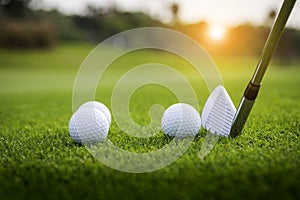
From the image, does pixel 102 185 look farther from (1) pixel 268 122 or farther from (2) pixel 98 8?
(2) pixel 98 8

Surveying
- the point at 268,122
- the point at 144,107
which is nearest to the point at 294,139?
the point at 268,122

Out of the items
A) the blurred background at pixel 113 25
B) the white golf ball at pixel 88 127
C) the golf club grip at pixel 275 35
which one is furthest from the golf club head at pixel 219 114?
the blurred background at pixel 113 25

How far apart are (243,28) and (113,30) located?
13.6m

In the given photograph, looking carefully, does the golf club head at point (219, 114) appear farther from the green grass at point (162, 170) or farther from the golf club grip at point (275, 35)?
the golf club grip at point (275, 35)

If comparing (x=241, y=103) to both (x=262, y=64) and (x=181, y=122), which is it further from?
(x=181, y=122)

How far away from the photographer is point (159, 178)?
6.33ft

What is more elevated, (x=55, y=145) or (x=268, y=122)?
(x=268, y=122)

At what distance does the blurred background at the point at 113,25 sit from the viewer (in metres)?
26.6

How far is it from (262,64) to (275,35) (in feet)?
0.71

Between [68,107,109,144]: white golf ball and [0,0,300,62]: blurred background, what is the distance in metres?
19.1

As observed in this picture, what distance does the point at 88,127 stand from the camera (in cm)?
266

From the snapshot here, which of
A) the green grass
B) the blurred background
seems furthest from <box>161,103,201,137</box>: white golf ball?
the blurred background

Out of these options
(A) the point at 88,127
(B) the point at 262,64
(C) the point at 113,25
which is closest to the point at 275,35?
(B) the point at 262,64

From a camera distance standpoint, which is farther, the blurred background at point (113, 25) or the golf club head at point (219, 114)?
the blurred background at point (113, 25)
